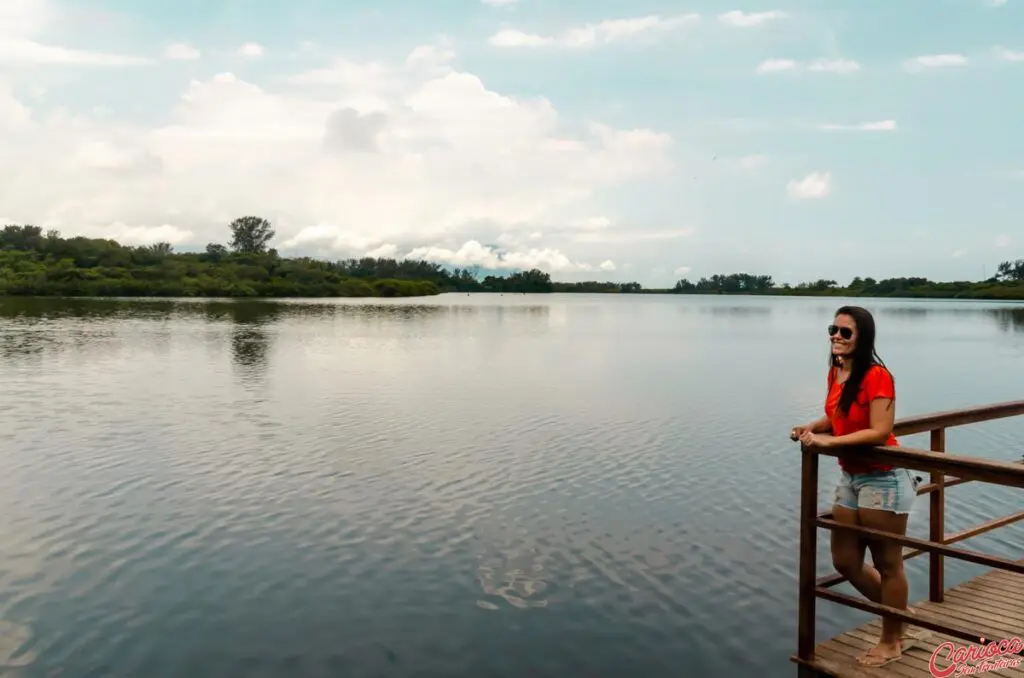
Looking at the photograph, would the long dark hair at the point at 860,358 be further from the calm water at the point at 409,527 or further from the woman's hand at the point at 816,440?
the calm water at the point at 409,527

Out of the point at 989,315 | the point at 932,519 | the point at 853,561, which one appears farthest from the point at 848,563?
the point at 989,315

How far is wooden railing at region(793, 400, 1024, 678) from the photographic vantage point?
568cm

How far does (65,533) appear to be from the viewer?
12.3m

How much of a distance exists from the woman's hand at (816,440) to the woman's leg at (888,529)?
55 cm

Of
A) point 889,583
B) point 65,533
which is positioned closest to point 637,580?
point 889,583

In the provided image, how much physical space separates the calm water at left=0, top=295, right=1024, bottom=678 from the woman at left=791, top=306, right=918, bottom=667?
81.6 inches

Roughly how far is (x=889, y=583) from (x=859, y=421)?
142cm

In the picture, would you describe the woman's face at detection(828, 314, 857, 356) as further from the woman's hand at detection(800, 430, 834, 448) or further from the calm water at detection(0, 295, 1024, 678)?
the calm water at detection(0, 295, 1024, 678)

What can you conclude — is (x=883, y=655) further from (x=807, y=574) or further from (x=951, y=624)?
(x=807, y=574)

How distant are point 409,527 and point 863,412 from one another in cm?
818

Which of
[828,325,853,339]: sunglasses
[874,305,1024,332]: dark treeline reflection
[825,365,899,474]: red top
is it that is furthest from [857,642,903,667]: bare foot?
[874,305,1024,332]: dark treeline reflection

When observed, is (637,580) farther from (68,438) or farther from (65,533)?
(68,438)

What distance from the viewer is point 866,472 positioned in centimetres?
651

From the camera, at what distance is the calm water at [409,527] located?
8.78 meters
